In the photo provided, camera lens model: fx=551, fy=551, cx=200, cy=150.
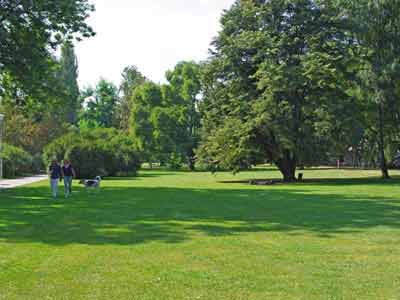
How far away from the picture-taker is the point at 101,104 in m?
119

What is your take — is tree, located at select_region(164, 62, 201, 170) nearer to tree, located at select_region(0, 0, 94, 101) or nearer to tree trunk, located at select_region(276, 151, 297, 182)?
tree trunk, located at select_region(276, 151, 297, 182)

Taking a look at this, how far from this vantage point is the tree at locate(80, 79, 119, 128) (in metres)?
117

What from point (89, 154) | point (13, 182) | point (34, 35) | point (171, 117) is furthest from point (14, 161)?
point (171, 117)

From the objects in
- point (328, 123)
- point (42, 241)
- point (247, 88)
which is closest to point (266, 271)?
point (42, 241)

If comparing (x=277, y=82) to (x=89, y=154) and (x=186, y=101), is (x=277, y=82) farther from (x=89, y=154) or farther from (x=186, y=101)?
(x=186, y=101)

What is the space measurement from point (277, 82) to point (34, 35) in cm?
1750

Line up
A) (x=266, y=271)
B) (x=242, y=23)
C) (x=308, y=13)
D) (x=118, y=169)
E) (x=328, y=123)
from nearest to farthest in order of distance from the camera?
(x=266, y=271) < (x=328, y=123) < (x=308, y=13) < (x=242, y=23) < (x=118, y=169)

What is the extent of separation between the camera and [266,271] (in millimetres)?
9102

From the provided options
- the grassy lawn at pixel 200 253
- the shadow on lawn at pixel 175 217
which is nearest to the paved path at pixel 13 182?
the shadow on lawn at pixel 175 217

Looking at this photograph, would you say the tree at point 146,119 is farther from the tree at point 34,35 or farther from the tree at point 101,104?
the tree at point 34,35

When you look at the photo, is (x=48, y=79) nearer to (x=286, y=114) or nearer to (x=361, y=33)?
(x=286, y=114)

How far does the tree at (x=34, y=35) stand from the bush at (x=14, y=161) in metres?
20.7

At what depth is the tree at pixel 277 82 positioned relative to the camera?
40719mm

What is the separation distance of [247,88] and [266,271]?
36498 mm
